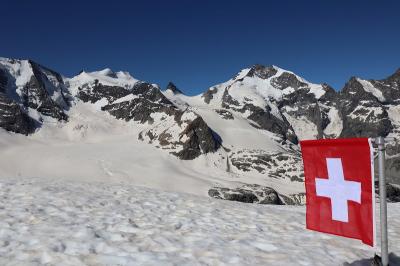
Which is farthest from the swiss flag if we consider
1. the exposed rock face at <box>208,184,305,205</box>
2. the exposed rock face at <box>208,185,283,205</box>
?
the exposed rock face at <box>208,185,283,205</box>

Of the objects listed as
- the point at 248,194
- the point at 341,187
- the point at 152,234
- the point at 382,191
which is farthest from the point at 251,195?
the point at 382,191

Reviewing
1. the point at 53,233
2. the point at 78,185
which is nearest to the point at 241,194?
the point at 78,185

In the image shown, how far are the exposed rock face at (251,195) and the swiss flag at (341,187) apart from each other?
119 metres

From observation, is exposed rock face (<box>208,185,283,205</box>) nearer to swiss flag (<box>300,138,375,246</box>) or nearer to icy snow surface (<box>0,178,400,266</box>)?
icy snow surface (<box>0,178,400,266</box>)

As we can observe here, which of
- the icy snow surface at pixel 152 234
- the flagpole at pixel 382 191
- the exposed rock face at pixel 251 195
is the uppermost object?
the exposed rock face at pixel 251 195

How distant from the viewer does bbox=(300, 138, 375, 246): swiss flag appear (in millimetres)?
7074

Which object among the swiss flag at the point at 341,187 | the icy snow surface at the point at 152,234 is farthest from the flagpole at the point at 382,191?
the icy snow surface at the point at 152,234

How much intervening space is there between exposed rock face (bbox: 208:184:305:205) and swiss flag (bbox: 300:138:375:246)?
4673 inches

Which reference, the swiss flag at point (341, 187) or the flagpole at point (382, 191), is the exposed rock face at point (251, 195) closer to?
the swiss flag at point (341, 187)

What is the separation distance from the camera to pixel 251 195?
136m

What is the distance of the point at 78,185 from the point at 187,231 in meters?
8.70

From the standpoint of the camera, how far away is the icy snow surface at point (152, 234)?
8.59 metres

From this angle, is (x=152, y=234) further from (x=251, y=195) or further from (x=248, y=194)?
(x=251, y=195)

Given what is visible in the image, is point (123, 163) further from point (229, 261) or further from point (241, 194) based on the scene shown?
point (229, 261)
